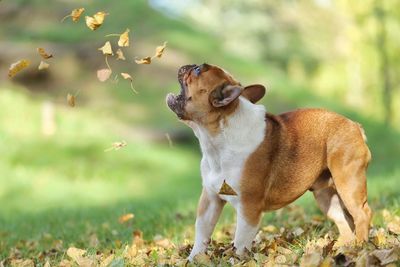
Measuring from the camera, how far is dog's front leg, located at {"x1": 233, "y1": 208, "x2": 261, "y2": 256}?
480 centimetres

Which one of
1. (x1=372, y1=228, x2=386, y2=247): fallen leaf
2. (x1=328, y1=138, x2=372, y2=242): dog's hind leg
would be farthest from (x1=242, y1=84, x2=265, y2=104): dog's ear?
(x1=372, y1=228, x2=386, y2=247): fallen leaf

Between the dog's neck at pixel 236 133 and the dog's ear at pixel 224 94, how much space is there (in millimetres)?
149

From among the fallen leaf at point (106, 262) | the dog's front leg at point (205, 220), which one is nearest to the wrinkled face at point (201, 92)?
the dog's front leg at point (205, 220)

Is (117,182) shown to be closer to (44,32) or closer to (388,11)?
(44,32)

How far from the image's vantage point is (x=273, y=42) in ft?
132

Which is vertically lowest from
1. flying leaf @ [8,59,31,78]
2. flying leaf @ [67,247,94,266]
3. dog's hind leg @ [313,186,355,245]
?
flying leaf @ [67,247,94,266]

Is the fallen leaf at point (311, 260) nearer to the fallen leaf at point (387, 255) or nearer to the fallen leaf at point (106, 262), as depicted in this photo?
the fallen leaf at point (387, 255)

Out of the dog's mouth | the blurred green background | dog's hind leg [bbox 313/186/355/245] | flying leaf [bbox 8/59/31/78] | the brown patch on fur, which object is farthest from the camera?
the blurred green background

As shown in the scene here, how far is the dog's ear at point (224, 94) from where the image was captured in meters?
4.74

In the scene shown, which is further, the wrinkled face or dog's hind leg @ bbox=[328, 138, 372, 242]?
dog's hind leg @ bbox=[328, 138, 372, 242]

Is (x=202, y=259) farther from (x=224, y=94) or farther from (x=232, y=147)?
(x=224, y=94)

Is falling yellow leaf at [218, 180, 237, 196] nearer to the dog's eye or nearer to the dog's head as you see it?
the dog's head

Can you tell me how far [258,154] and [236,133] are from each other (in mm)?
213

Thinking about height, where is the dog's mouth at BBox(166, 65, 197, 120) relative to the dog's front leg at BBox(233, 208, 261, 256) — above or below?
above
